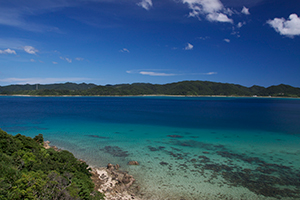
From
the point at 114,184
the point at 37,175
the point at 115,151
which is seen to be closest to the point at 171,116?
the point at 115,151

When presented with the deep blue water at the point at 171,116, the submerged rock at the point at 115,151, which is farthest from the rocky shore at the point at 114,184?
the deep blue water at the point at 171,116

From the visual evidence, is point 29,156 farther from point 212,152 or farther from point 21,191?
point 212,152

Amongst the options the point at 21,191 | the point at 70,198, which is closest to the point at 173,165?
the point at 70,198

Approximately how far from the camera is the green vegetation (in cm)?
632

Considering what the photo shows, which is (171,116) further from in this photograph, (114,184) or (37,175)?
(37,175)

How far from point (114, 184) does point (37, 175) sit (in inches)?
196

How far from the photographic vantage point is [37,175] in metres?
7.38

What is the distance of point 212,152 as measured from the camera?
731 inches

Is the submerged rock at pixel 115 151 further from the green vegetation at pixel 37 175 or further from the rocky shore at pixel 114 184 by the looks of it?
the green vegetation at pixel 37 175

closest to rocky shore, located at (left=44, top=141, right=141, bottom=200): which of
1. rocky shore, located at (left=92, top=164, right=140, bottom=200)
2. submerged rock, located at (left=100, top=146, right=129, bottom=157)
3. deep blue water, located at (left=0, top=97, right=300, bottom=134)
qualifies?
rocky shore, located at (left=92, top=164, right=140, bottom=200)

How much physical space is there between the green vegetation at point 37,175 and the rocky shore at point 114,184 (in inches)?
57.2

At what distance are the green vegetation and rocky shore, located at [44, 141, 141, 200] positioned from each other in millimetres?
1454

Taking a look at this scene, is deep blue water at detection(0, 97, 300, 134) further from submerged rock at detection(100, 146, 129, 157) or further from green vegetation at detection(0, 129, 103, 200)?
green vegetation at detection(0, 129, 103, 200)

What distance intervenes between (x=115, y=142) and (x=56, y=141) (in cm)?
750
